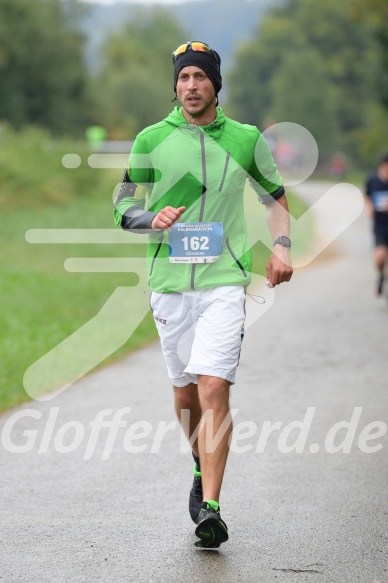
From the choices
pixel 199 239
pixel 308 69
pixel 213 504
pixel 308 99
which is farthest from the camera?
pixel 308 69

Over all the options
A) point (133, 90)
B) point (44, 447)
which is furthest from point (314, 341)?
point (133, 90)

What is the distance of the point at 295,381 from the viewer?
10805 millimetres

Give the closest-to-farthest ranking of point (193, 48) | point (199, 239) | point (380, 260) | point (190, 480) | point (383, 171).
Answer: point (199, 239), point (193, 48), point (190, 480), point (383, 171), point (380, 260)

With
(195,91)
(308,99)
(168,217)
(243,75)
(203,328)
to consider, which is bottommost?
(203,328)

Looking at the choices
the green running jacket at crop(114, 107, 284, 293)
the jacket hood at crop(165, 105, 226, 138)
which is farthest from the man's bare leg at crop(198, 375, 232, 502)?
the jacket hood at crop(165, 105, 226, 138)

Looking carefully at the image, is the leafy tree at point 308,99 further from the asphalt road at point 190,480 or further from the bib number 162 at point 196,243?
the bib number 162 at point 196,243

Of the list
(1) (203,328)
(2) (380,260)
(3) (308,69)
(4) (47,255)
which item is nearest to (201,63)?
(1) (203,328)

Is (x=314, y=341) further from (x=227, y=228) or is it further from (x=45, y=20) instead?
(x=45, y=20)

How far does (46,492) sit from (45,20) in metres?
79.2

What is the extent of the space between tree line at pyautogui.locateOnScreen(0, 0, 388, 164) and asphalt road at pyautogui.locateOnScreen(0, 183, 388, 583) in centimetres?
1892

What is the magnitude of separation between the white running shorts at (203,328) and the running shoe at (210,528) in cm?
59

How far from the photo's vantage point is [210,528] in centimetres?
557

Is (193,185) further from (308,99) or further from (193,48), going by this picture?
(308,99)

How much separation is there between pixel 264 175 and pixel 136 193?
58 cm
